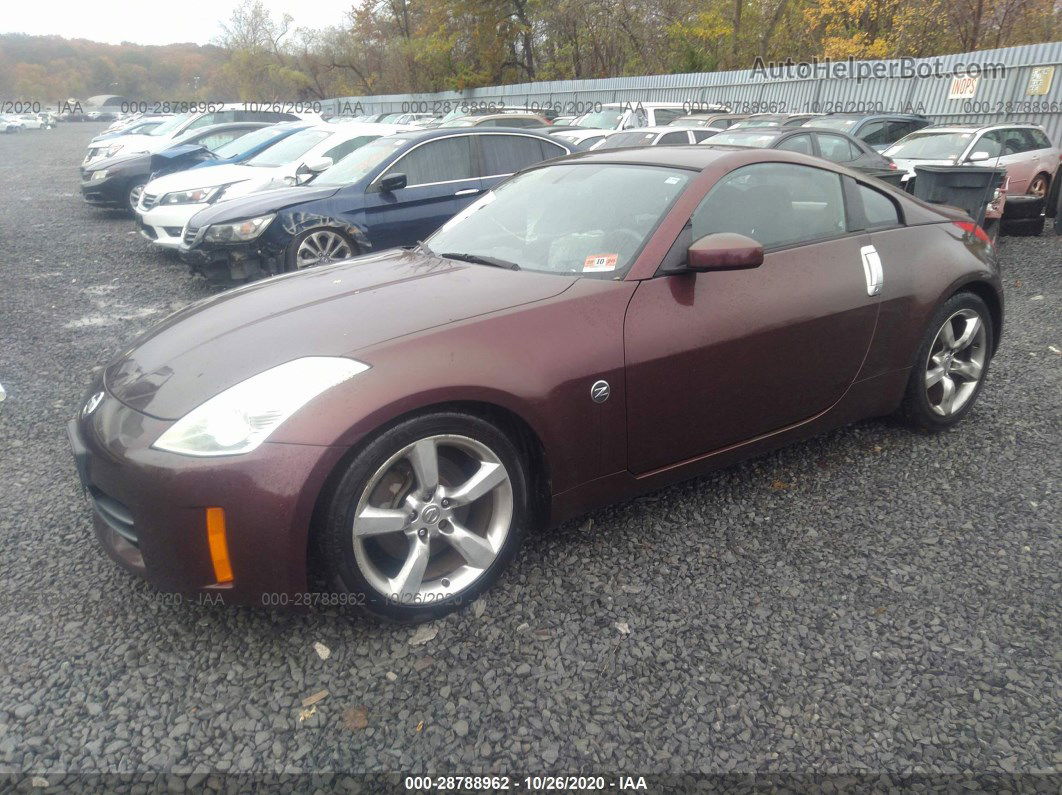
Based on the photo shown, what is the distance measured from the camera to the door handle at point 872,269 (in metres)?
3.39

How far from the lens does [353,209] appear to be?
6.86 metres

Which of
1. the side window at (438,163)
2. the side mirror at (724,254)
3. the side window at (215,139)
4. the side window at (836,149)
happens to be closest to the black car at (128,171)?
the side window at (215,139)

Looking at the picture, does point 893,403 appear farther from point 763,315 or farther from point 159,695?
point 159,695

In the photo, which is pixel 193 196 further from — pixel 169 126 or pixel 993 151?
pixel 993 151

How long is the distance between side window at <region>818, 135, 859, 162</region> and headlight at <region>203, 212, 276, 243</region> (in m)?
6.59

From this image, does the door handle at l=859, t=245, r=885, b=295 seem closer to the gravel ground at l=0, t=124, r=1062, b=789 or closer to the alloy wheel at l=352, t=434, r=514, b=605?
the gravel ground at l=0, t=124, r=1062, b=789

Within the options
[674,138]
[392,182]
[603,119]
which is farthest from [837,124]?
[392,182]

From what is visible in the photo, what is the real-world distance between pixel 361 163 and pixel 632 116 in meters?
11.5

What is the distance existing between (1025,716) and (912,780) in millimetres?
452

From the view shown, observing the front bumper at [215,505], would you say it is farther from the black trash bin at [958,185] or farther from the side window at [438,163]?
the black trash bin at [958,185]

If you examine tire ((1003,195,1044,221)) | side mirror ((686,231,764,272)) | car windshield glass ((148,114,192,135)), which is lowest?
tire ((1003,195,1044,221))

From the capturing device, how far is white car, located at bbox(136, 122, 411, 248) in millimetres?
8719

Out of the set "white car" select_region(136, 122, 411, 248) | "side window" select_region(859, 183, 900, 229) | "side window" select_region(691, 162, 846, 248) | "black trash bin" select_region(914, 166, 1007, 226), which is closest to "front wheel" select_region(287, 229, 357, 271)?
"white car" select_region(136, 122, 411, 248)

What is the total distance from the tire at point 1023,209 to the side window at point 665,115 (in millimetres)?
9188
